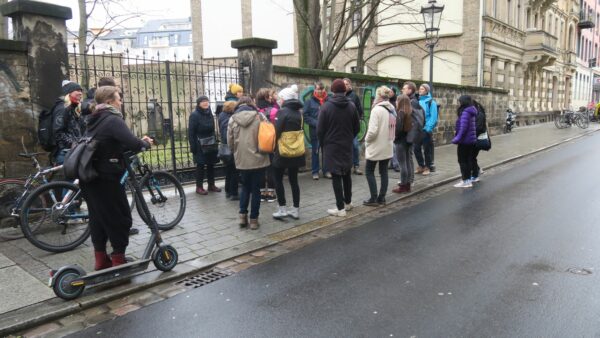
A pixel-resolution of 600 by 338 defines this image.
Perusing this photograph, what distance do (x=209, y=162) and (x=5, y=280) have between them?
420cm

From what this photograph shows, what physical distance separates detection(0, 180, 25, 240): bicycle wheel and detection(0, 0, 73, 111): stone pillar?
112cm

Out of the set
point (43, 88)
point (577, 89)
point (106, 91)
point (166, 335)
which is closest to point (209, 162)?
point (43, 88)

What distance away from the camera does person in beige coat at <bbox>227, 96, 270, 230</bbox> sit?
19.8 ft

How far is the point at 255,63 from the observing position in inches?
382

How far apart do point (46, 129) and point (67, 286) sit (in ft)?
8.78

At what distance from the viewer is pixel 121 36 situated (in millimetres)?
106688

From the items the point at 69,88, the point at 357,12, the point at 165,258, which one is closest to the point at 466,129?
the point at 165,258

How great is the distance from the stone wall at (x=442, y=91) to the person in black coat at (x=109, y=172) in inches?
235

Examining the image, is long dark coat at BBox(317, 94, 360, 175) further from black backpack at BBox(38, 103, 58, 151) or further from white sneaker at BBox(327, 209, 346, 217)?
black backpack at BBox(38, 103, 58, 151)

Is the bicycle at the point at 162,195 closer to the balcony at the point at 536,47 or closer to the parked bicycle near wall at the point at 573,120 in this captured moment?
the parked bicycle near wall at the point at 573,120

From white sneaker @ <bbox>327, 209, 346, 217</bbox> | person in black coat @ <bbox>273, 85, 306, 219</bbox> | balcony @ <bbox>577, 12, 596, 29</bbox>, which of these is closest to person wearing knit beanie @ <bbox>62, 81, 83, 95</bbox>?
person in black coat @ <bbox>273, 85, 306, 219</bbox>

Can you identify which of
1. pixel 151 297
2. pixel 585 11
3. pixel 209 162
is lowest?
pixel 151 297

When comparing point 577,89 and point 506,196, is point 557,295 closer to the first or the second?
point 506,196

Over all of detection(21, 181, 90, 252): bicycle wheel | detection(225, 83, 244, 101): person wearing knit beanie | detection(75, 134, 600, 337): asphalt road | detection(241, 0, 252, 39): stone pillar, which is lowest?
detection(75, 134, 600, 337): asphalt road
